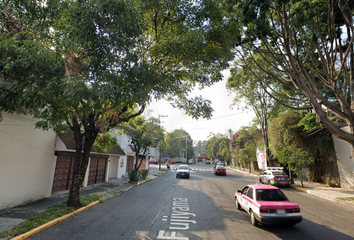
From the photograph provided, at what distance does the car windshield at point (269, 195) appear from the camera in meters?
6.61

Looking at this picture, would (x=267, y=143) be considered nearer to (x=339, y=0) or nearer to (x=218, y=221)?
(x=339, y=0)

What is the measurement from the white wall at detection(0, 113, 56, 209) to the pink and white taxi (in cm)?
1057

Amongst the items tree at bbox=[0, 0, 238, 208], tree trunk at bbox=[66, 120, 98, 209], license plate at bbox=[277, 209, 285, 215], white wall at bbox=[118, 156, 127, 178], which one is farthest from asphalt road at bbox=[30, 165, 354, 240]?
white wall at bbox=[118, 156, 127, 178]

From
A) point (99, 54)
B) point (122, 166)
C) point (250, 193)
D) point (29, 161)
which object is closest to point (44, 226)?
point (29, 161)

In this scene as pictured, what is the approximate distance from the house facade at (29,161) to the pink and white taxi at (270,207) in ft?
34.7

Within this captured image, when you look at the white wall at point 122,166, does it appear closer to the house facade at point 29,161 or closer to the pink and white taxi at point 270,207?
the house facade at point 29,161

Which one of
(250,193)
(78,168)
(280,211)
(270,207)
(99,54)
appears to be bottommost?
(280,211)

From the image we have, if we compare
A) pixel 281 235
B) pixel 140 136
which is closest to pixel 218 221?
pixel 281 235

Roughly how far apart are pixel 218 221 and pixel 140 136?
13.6 metres

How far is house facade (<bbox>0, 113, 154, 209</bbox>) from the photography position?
338 inches

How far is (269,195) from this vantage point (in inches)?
266

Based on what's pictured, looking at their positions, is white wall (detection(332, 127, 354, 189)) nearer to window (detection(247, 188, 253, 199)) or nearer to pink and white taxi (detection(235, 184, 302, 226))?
pink and white taxi (detection(235, 184, 302, 226))

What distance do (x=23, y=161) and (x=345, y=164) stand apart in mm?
22059

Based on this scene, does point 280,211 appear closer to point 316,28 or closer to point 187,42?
point 187,42
